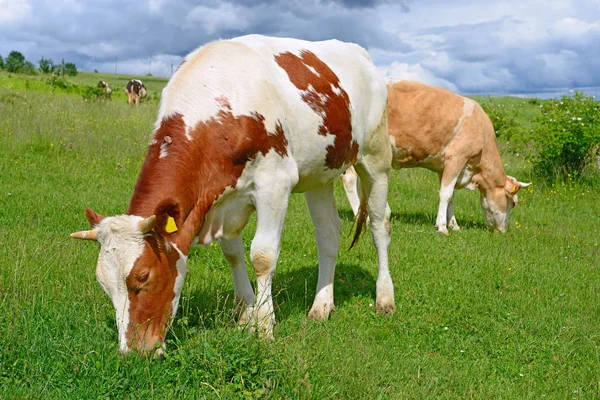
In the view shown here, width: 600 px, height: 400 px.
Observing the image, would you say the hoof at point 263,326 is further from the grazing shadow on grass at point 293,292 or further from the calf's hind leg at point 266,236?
the grazing shadow on grass at point 293,292

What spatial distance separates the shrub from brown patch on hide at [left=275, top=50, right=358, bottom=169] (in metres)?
10.4

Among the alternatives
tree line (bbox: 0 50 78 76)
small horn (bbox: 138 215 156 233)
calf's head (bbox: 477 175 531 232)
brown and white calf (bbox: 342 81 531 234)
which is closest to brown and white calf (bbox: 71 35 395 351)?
small horn (bbox: 138 215 156 233)

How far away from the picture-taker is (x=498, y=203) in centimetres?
1181

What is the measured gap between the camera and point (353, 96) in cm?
632

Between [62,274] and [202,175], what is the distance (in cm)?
256

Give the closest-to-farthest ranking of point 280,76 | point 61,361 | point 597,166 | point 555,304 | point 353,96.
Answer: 1. point 61,361
2. point 280,76
3. point 353,96
4. point 555,304
5. point 597,166

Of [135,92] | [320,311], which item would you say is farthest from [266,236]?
[135,92]

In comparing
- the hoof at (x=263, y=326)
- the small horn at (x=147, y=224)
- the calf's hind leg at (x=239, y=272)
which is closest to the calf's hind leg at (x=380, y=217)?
the calf's hind leg at (x=239, y=272)

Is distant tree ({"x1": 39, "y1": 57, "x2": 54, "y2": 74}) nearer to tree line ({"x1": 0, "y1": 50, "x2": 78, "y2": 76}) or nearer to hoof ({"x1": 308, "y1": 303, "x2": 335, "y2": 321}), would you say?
tree line ({"x1": 0, "y1": 50, "x2": 78, "y2": 76})

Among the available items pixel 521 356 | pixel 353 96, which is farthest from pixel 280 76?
pixel 521 356

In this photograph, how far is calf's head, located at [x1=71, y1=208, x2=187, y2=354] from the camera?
167 inches

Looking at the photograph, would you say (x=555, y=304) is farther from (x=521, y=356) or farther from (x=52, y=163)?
(x=52, y=163)

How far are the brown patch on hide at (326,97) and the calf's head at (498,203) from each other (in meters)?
6.31

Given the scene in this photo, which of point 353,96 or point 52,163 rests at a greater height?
point 353,96
